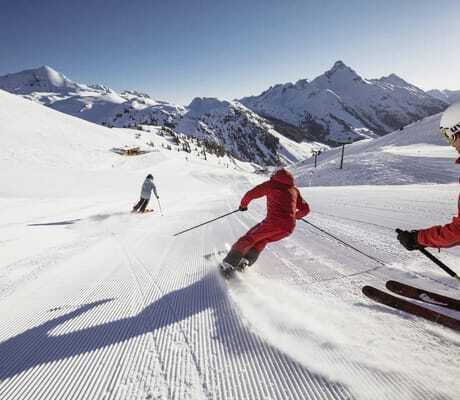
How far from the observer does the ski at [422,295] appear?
300cm

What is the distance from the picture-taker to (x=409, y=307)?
298 cm

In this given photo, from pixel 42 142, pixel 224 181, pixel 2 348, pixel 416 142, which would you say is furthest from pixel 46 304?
pixel 416 142

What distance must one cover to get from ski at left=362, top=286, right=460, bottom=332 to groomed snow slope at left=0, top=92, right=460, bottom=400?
0.29 feet

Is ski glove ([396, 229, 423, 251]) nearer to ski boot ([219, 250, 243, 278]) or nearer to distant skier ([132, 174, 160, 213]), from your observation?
ski boot ([219, 250, 243, 278])

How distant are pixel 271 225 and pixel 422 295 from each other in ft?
6.90

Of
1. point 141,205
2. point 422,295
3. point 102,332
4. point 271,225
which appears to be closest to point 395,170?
point 141,205

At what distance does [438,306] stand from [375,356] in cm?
133

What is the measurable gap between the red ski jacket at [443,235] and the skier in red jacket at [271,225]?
1.93 metres

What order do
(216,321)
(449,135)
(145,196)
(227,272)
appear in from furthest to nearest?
1. (145,196)
2. (227,272)
3. (216,321)
4. (449,135)

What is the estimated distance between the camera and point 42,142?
93.0 feet

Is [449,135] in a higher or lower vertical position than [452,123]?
lower

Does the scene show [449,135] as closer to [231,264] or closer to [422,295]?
[422,295]

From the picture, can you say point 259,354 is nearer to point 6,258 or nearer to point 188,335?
point 188,335

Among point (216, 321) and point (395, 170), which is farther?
point (395, 170)
